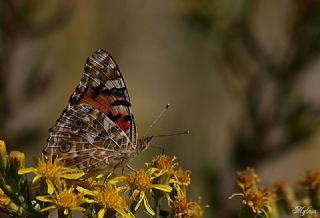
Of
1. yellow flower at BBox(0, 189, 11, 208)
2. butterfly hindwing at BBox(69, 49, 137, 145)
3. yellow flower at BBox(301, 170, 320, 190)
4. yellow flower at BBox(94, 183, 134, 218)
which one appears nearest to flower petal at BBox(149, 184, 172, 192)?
yellow flower at BBox(94, 183, 134, 218)

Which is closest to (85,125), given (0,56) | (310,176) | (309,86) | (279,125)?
(310,176)

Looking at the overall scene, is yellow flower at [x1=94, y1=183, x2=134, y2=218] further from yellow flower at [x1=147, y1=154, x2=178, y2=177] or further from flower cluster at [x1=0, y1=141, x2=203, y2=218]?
yellow flower at [x1=147, y1=154, x2=178, y2=177]

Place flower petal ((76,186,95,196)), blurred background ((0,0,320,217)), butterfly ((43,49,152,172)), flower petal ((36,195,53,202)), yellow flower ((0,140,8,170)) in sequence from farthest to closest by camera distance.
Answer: blurred background ((0,0,320,217)) → butterfly ((43,49,152,172)) → yellow flower ((0,140,8,170)) → flower petal ((76,186,95,196)) → flower petal ((36,195,53,202))

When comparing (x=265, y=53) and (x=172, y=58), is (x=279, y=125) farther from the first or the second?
(x=172, y=58)

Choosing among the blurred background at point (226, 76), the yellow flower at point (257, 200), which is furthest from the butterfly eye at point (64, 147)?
the blurred background at point (226, 76)

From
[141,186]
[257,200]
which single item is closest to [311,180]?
[257,200]

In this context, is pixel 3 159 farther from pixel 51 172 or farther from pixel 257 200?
pixel 257 200
